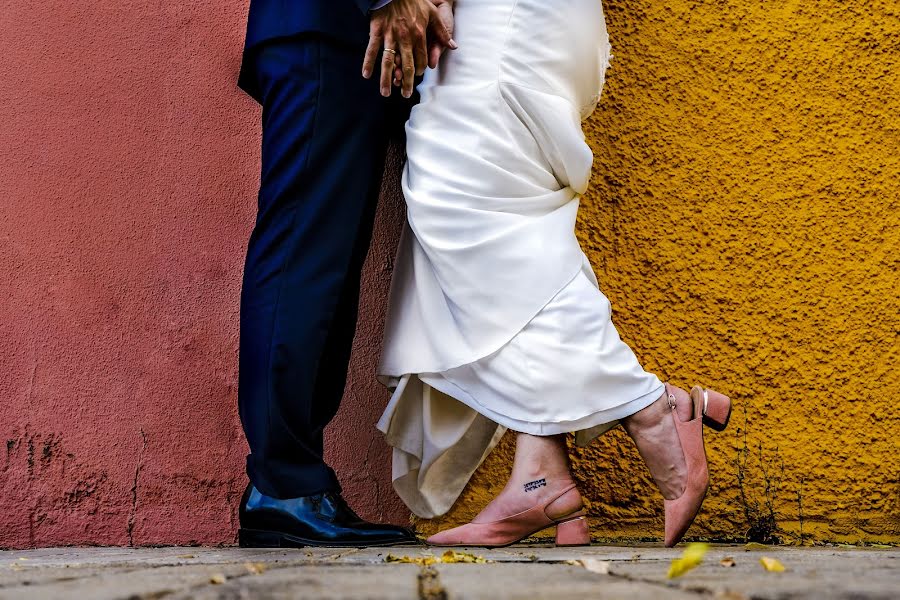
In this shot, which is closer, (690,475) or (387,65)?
(690,475)

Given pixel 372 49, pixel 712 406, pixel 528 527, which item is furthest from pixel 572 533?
pixel 372 49

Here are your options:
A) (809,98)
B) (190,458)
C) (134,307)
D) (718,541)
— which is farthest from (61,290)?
(809,98)

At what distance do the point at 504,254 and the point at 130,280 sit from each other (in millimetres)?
876

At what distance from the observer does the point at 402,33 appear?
159 centimetres

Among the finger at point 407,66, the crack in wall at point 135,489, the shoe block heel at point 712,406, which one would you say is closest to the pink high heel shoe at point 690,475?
the shoe block heel at point 712,406

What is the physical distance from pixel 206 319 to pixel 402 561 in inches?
37.0

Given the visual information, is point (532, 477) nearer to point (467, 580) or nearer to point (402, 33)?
point (467, 580)

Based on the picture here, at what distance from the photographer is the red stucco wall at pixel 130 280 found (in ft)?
5.88

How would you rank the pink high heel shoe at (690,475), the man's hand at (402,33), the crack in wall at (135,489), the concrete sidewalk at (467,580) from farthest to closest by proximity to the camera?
the crack in wall at (135,489)
the man's hand at (402,33)
the pink high heel shoe at (690,475)
the concrete sidewalk at (467,580)

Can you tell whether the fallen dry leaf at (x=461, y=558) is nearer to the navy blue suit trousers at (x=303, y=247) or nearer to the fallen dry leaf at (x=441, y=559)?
the fallen dry leaf at (x=441, y=559)

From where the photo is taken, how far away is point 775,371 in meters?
1.88

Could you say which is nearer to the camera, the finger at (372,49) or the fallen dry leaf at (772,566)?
the fallen dry leaf at (772,566)

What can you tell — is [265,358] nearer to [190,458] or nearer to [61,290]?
[190,458]

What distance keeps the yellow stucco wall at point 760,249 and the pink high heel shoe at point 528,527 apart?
37cm
